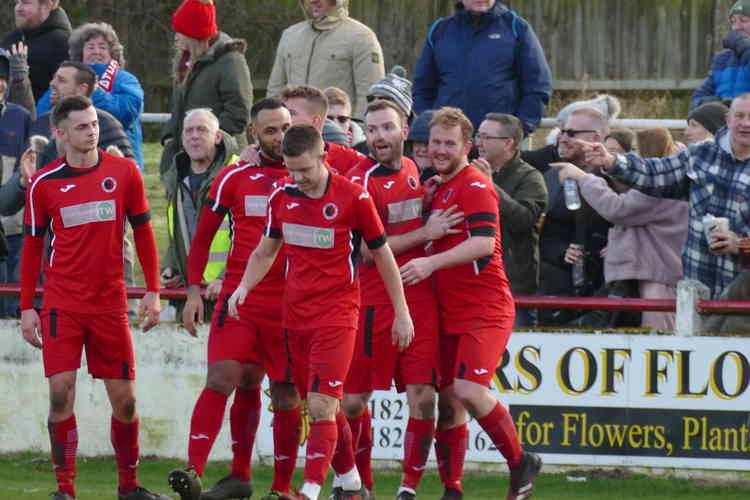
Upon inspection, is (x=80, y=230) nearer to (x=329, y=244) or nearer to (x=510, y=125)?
(x=329, y=244)

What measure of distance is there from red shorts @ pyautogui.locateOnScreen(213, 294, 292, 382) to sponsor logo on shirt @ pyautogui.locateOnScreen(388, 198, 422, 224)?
0.86 metres

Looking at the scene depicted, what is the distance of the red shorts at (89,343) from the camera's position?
29.1 feet

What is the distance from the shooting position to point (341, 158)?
9.21m

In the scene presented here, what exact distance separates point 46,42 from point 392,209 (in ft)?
18.2

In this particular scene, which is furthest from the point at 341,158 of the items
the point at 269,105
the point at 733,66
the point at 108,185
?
the point at 733,66

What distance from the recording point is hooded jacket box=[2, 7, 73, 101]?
43.9 feet

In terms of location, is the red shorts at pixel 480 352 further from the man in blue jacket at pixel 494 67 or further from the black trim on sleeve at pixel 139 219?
the man in blue jacket at pixel 494 67

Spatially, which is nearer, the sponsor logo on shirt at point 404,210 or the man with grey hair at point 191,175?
the sponsor logo on shirt at point 404,210

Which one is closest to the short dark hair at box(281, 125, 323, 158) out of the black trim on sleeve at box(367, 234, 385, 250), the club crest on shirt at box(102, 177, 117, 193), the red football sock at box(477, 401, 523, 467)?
the black trim on sleeve at box(367, 234, 385, 250)

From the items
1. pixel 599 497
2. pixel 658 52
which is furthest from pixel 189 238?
pixel 658 52

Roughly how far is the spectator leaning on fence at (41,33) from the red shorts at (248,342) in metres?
5.19

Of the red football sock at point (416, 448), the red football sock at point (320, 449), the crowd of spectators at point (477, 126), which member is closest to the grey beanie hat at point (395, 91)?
the crowd of spectators at point (477, 126)

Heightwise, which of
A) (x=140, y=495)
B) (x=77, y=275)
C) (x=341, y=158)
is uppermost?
(x=341, y=158)

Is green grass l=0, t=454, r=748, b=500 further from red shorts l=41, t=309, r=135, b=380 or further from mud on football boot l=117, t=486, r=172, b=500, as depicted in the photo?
red shorts l=41, t=309, r=135, b=380
